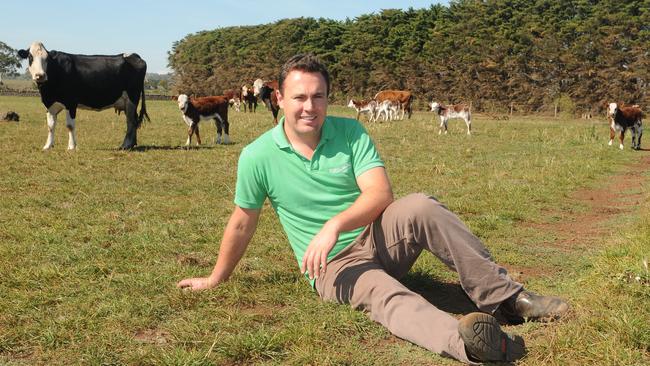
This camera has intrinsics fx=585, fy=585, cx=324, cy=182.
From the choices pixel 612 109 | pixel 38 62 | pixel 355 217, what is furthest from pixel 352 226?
pixel 612 109

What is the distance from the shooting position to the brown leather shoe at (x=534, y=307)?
3143mm

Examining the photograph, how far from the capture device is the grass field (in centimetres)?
295

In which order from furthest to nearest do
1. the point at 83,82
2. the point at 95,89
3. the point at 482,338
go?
the point at 95,89 → the point at 83,82 → the point at 482,338

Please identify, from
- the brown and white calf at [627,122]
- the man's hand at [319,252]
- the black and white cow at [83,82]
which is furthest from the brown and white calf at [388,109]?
the man's hand at [319,252]

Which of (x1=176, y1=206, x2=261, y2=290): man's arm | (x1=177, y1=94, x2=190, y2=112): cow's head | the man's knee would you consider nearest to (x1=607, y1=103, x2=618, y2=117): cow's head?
(x1=177, y1=94, x2=190, y2=112): cow's head

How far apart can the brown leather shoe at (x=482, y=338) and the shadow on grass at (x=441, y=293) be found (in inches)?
38.2

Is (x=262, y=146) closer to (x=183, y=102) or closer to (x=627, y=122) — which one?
(x=183, y=102)

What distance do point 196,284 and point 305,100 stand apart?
1430 millimetres

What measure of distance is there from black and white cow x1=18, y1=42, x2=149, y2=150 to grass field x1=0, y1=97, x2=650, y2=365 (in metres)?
2.44

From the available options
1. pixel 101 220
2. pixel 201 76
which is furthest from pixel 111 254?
pixel 201 76

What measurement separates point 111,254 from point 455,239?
3046 millimetres

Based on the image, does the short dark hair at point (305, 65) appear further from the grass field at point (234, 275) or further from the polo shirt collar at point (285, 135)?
the grass field at point (234, 275)

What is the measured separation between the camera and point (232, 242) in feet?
11.8

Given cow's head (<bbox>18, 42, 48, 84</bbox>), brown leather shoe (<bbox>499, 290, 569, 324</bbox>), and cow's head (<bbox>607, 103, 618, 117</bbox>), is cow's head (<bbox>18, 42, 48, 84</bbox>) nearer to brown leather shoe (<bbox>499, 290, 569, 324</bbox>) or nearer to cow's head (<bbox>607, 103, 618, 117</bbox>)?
brown leather shoe (<bbox>499, 290, 569, 324</bbox>)
